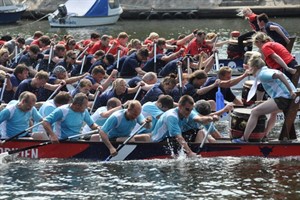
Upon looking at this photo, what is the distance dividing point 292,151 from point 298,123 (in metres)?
5.28

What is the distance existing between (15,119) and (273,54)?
19.3 feet

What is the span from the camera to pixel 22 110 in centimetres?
2031

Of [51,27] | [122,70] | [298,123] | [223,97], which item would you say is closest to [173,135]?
[223,97]

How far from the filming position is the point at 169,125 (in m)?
19.5

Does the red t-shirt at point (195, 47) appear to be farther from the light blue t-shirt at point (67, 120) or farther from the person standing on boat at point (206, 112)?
the light blue t-shirt at point (67, 120)

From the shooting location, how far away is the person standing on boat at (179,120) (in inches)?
763

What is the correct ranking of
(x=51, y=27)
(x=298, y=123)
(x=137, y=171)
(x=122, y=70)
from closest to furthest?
(x=137, y=171) → (x=298, y=123) → (x=122, y=70) → (x=51, y=27)

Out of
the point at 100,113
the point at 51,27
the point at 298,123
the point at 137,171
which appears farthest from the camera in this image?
the point at 51,27

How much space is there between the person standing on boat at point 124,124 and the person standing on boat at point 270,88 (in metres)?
2.12

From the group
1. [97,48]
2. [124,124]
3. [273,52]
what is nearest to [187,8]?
[97,48]

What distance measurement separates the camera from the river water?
1775 centimetres

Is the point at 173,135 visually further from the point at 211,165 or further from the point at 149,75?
the point at 149,75

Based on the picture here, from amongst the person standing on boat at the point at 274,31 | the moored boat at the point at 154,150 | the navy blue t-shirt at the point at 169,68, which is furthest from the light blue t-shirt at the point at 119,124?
the navy blue t-shirt at the point at 169,68

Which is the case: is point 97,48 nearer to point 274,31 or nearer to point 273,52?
point 274,31
